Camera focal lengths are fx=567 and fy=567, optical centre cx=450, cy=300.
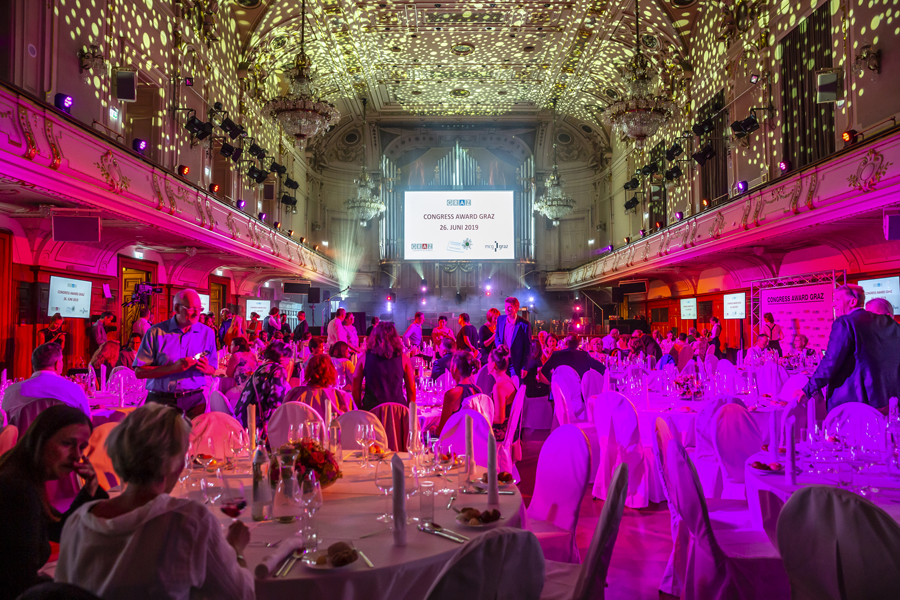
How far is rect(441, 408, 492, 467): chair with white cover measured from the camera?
10.0ft

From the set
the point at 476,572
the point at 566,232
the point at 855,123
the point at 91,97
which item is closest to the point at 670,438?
the point at 476,572

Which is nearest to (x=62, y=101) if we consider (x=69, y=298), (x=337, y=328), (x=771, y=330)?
(x=69, y=298)

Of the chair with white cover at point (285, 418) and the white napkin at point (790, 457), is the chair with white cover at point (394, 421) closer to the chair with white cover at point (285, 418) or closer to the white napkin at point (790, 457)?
the chair with white cover at point (285, 418)

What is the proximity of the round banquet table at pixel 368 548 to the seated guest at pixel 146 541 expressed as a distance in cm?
24

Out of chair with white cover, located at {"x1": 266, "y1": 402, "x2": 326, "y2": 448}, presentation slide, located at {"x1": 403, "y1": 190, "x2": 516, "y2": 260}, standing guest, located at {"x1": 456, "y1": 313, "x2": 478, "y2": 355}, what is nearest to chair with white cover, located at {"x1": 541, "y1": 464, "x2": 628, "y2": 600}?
chair with white cover, located at {"x1": 266, "y1": 402, "x2": 326, "y2": 448}

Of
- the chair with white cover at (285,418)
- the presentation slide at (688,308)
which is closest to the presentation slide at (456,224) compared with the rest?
the presentation slide at (688,308)

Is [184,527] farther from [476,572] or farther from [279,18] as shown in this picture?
[279,18]

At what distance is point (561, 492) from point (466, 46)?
14.8 metres

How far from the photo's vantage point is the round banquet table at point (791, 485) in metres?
2.35

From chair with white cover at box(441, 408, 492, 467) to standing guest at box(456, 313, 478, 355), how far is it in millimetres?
2302

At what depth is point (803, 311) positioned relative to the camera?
10.2m

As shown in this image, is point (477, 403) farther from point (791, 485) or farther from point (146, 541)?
point (146, 541)

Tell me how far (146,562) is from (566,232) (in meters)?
21.1

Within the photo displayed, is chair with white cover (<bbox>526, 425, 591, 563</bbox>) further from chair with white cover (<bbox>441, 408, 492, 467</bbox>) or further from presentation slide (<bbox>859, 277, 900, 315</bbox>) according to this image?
presentation slide (<bbox>859, 277, 900, 315</bbox>)
